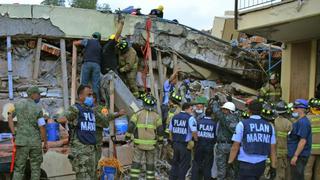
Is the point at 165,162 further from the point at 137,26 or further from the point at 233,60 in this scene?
the point at 233,60

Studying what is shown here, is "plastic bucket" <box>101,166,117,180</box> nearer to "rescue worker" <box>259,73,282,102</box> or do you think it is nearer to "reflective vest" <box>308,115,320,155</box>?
"reflective vest" <box>308,115,320,155</box>

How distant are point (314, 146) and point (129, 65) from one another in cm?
537

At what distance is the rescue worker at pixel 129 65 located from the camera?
40.4 ft

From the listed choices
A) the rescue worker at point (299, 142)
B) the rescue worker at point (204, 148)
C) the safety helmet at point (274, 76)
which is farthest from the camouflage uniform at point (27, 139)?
the safety helmet at point (274, 76)

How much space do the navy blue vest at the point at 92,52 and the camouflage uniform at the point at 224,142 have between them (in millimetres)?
3424

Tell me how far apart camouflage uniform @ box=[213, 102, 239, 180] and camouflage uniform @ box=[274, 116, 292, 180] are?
2.61ft

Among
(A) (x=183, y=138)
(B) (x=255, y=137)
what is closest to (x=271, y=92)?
(A) (x=183, y=138)

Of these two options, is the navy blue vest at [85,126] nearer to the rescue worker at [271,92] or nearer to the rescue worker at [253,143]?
the rescue worker at [253,143]

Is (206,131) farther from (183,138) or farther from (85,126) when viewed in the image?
(85,126)

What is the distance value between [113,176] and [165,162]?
1.88 m

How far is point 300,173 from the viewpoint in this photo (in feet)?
26.7

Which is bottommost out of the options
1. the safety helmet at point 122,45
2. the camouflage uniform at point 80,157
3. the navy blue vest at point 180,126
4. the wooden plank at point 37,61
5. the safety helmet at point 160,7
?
the camouflage uniform at point 80,157

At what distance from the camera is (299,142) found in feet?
26.0

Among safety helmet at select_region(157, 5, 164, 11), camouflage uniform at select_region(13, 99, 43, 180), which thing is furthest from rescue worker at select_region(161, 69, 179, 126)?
camouflage uniform at select_region(13, 99, 43, 180)
